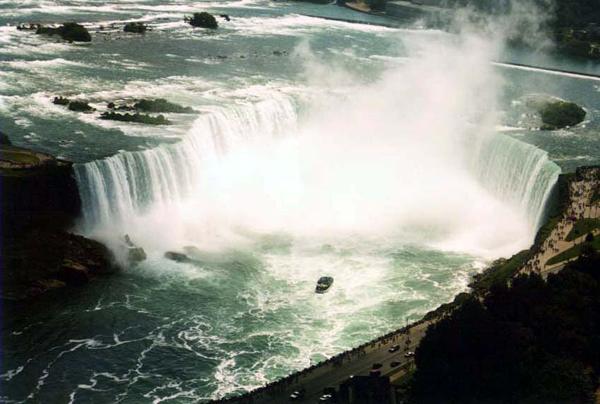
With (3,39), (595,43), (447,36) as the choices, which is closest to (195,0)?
(447,36)

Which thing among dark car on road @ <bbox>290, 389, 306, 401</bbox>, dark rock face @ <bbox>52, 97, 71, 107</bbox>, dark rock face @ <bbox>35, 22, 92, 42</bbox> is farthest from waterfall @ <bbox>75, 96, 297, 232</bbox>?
dark rock face @ <bbox>35, 22, 92, 42</bbox>

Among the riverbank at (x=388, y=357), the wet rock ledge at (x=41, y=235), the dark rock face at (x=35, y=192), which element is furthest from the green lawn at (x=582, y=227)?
the dark rock face at (x=35, y=192)

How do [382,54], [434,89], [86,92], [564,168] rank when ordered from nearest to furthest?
[564,168] → [86,92] → [434,89] → [382,54]

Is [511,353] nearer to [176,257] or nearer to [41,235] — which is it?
[176,257]

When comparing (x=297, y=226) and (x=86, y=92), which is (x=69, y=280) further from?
(x=86, y=92)

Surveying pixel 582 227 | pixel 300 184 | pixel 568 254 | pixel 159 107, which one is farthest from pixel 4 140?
pixel 582 227

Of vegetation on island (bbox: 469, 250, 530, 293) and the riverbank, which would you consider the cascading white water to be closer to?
vegetation on island (bbox: 469, 250, 530, 293)

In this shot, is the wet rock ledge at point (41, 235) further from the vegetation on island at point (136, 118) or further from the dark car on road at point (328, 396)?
the dark car on road at point (328, 396)
